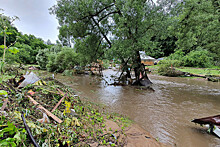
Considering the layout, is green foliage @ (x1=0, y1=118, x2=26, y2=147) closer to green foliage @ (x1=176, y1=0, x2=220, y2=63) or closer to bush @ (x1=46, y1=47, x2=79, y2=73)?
green foliage @ (x1=176, y1=0, x2=220, y2=63)

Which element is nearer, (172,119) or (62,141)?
(62,141)

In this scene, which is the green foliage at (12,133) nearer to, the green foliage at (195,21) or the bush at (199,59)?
the green foliage at (195,21)

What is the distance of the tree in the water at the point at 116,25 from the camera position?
7.11 meters

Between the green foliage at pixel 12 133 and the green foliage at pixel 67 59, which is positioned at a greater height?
the green foliage at pixel 67 59

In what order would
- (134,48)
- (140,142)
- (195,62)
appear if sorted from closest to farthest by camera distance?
(140,142), (134,48), (195,62)

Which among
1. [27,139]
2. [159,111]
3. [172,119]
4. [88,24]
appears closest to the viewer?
[27,139]

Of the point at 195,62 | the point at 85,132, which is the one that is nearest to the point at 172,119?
the point at 85,132

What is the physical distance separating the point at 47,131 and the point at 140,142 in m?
1.91

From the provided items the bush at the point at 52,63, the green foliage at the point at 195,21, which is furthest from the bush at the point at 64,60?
the green foliage at the point at 195,21

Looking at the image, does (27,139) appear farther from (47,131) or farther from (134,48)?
(134,48)

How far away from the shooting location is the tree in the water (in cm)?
711

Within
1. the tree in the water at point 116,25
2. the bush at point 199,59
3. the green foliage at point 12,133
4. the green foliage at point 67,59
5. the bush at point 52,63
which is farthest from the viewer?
the bush at point 199,59

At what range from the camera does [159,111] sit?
4320 mm

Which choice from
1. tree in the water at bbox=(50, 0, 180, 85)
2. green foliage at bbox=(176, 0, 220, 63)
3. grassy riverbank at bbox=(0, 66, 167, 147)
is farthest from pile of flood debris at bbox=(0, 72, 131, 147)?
green foliage at bbox=(176, 0, 220, 63)
